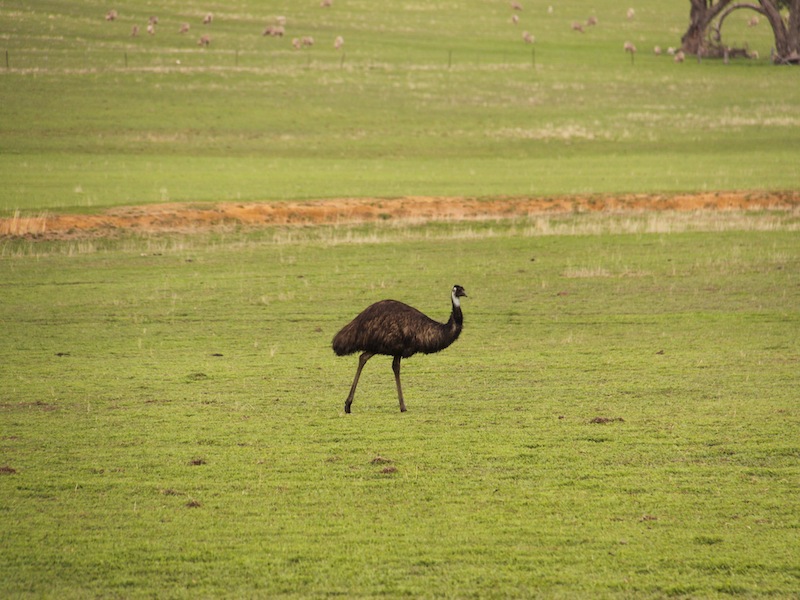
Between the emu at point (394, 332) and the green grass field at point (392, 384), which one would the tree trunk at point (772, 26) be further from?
the emu at point (394, 332)

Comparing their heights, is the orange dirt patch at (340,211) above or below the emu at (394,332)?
below

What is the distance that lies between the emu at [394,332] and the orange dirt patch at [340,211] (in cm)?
2095

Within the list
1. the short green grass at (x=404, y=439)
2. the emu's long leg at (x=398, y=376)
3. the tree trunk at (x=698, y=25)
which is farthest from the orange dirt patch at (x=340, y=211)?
the tree trunk at (x=698, y=25)

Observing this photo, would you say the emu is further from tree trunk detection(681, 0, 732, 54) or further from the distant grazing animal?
tree trunk detection(681, 0, 732, 54)

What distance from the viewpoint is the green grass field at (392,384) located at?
35.4 feet

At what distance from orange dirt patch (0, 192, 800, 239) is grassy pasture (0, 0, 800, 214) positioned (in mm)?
1993

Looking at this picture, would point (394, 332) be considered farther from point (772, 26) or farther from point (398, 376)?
point (772, 26)

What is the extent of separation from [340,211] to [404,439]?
83.5 feet

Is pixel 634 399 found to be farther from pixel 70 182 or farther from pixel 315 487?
pixel 70 182

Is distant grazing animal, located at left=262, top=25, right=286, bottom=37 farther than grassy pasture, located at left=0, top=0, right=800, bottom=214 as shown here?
Yes

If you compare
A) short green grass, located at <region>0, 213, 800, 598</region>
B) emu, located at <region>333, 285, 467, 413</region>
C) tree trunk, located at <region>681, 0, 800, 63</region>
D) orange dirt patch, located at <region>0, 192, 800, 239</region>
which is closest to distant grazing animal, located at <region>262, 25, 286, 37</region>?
tree trunk, located at <region>681, 0, 800, 63</region>

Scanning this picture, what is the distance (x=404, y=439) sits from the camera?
14.5 metres

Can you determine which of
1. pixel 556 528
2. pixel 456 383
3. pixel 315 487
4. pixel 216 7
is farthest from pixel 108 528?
pixel 216 7

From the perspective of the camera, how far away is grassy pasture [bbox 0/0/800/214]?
4656 centimetres
